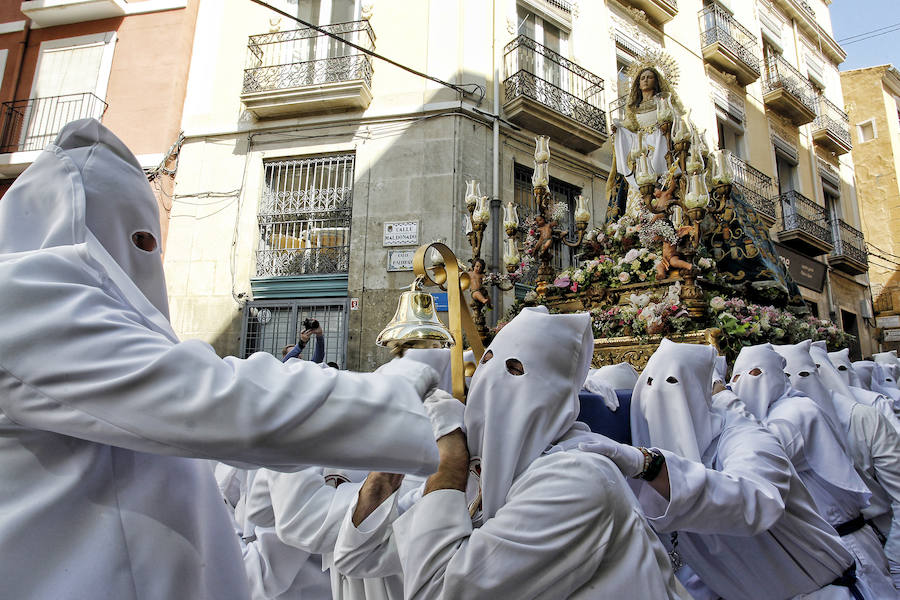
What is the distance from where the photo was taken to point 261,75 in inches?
461

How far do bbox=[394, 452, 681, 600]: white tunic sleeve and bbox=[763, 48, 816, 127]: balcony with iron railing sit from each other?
1985 centimetres

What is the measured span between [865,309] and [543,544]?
74.4 feet

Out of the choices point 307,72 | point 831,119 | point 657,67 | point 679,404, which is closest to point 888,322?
point 831,119

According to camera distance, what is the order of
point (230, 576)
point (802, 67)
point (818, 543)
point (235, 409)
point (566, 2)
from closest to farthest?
point (235, 409)
point (230, 576)
point (818, 543)
point (566, 2)
point (802, 67)

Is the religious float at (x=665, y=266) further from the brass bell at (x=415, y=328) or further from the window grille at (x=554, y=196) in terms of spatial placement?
the window grille at (x=554, y=196)

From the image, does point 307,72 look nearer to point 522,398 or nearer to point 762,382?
point 762,382

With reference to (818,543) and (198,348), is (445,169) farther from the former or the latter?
(198,348)

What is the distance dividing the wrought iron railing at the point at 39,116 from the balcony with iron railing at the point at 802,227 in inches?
701

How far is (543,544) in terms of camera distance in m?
1.61

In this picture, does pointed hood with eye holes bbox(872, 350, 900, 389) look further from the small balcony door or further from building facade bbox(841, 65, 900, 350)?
building facade bbox(841, 65, 900, 350)

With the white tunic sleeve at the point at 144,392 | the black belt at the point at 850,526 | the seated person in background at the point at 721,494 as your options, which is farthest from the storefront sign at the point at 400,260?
the white tunic sleeve at the point at 144,392

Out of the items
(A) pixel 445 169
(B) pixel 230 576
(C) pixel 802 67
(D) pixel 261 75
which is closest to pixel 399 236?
Answer: (A) pixel 445 169

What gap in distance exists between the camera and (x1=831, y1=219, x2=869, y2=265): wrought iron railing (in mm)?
18375

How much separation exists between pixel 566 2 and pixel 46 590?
48.4 ft
